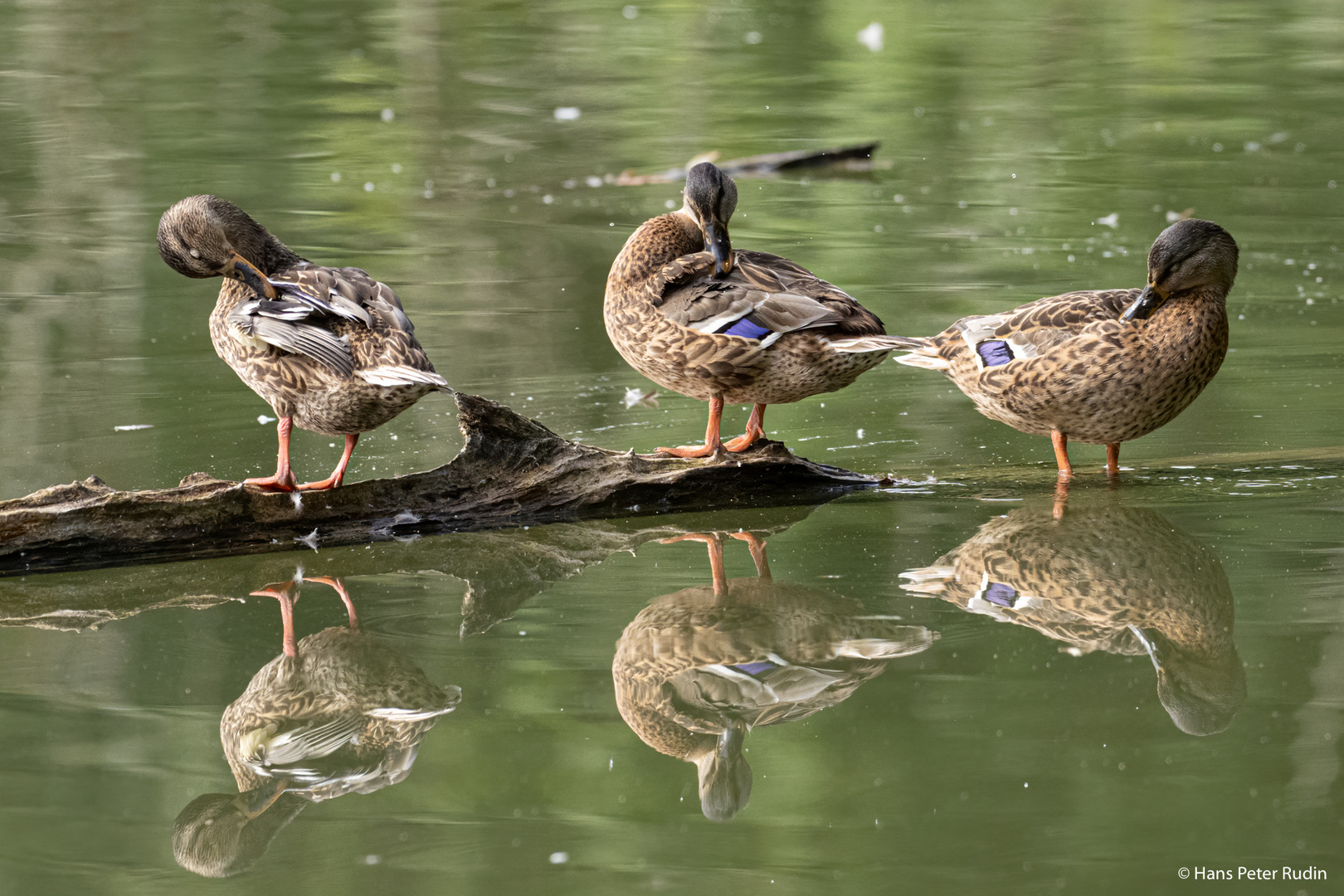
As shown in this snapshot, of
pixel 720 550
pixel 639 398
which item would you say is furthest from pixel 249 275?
pixel 639 398

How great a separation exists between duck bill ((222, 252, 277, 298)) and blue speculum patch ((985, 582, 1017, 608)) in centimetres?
276

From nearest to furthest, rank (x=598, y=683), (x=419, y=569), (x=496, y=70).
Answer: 1. (x=598, y=683)
2. (x=419, y=569)
3. (x=496, y=70)

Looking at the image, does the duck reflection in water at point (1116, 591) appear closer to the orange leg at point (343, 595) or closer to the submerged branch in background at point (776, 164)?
the orange leg at point (343, 595)

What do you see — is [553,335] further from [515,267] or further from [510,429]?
[510,429]

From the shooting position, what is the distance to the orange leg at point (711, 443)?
6.08 meters

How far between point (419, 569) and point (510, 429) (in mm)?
629

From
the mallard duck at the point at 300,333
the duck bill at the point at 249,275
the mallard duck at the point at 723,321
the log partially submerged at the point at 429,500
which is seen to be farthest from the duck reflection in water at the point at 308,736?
the mallard duck at the point at 723,321

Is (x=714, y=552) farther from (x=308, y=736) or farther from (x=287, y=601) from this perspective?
(x=308, y=736)

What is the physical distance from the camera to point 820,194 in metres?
12.4

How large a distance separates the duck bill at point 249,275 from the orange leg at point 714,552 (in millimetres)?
1725

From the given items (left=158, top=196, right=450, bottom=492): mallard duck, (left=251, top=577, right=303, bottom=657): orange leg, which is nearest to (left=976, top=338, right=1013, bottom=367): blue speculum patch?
(left=158, top=196, right=450, bottom=492): mallard duck

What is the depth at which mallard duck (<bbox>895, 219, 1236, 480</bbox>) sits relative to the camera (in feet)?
19.3

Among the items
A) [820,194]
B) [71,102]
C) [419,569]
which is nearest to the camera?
[419,569]

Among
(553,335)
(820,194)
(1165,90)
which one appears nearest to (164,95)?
(820,194)
